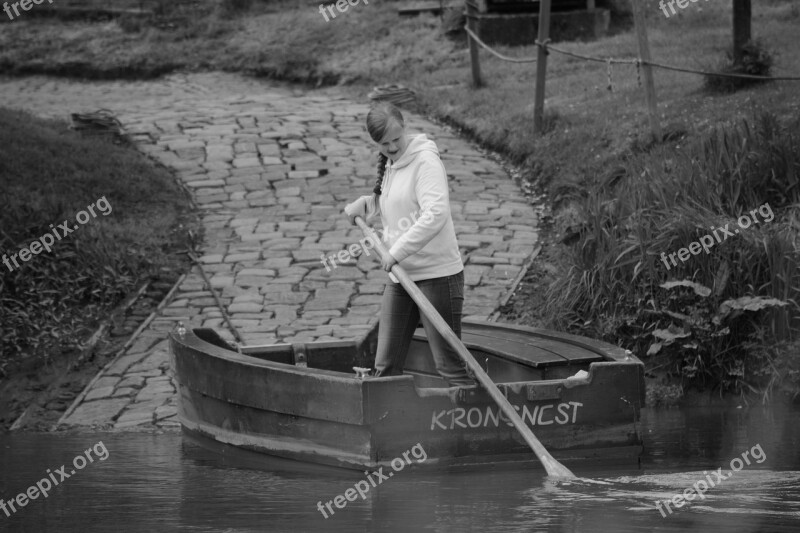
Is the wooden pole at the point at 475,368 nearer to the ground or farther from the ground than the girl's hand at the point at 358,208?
nearer to the ground

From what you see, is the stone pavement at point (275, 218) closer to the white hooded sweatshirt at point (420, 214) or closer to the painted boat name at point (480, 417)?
the painted boat name at point (480, 417)

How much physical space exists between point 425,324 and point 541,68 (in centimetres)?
696

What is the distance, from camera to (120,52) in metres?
20.0

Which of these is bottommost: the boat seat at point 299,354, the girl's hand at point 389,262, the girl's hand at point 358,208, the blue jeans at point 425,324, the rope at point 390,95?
the boat seat at point 299,354

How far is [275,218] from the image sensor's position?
11.8m

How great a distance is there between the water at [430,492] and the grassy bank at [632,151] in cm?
107

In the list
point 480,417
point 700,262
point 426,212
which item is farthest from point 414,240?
point 700,262

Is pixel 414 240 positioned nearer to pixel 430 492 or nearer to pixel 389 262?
pixel 389 262

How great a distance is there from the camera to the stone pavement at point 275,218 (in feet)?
30.4

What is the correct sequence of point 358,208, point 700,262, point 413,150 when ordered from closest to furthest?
point 413,150
point 358,208
point 700,262

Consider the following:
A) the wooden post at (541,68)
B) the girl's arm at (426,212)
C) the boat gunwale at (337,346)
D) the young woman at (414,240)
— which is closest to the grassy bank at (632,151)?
the wooden post at (541,68)

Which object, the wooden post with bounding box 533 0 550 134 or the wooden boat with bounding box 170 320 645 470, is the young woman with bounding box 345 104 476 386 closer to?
the wooden boat with bounding box 170 320 645 470

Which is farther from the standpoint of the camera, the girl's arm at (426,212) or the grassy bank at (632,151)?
the grassy bank at (632,151)

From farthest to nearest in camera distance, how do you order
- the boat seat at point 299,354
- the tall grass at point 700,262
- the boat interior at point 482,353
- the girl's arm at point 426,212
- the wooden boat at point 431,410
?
the tall grass at point 700,262
the boat seat at point 299,354
the boat interior at point 482,353
the wooden boat at point 431,410
the girl's arm at point 426,212
